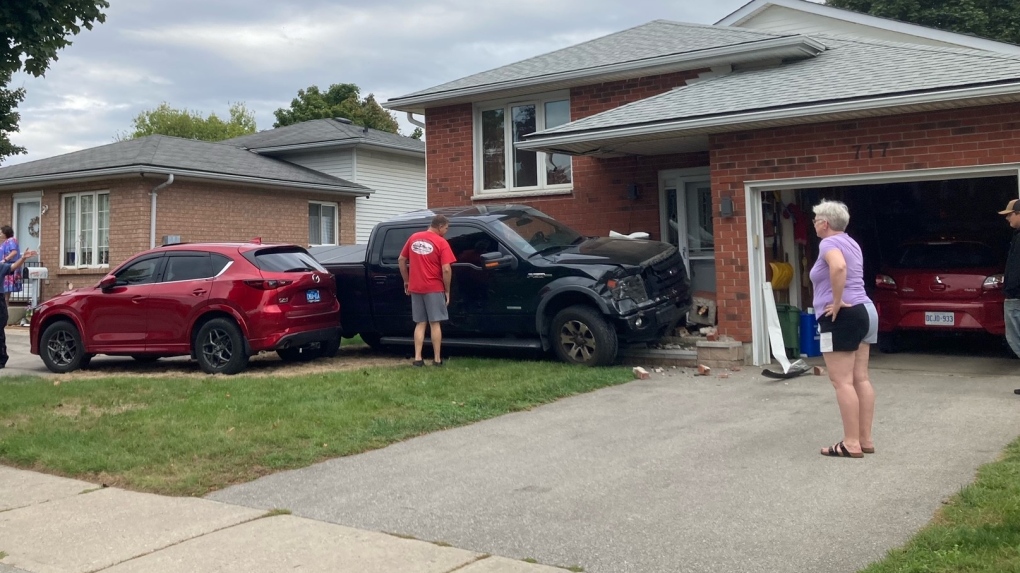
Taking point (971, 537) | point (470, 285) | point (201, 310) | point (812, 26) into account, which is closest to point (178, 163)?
point (201, 310)

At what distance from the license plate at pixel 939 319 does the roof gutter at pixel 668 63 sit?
13.7ft

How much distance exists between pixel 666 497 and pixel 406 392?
4.05 meters

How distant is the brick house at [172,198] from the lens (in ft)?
63.6

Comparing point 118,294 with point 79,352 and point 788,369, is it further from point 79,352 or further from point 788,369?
point 788,369

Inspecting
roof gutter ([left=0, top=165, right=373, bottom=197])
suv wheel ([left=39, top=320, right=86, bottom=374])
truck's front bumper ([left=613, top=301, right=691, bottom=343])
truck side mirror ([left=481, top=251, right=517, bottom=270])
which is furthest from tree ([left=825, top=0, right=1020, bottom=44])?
suv wheel ([left=39, top=320, right=86, bottom=374])

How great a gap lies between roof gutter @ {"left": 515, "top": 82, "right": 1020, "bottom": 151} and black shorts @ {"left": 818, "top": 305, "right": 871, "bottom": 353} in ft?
13.9

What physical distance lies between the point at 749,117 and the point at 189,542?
775cm

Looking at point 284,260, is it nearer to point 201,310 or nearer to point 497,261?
point 201,310

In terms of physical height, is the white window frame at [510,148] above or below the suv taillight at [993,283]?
above

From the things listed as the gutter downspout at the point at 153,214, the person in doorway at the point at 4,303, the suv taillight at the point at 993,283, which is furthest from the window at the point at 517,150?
the gutter downspout at the point at 153,214

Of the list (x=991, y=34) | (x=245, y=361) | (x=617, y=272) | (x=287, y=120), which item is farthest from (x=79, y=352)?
(x=287, y=120)

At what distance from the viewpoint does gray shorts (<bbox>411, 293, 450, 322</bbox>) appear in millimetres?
10641

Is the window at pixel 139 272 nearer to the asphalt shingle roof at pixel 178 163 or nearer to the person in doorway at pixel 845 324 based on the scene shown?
the asphalt shingle roof at pixel 178 163

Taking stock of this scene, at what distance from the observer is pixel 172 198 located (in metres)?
19.9
